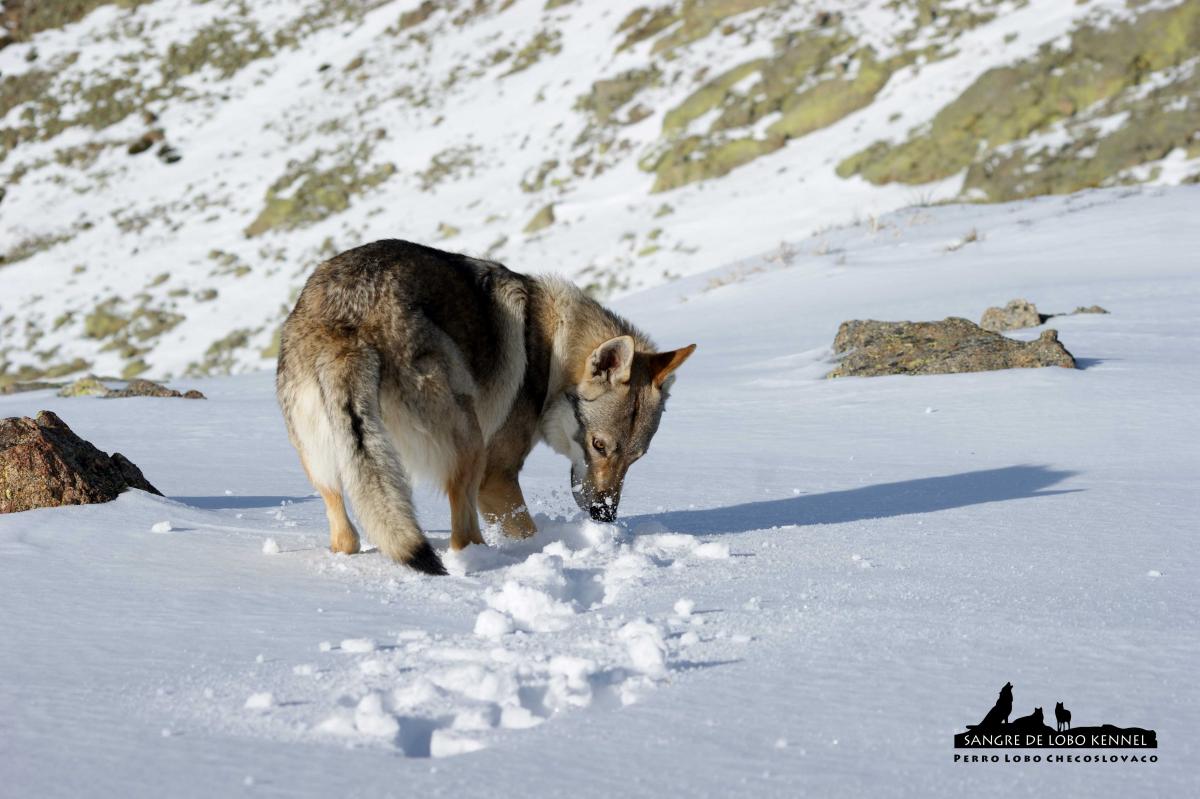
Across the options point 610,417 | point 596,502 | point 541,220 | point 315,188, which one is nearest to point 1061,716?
point 596,502

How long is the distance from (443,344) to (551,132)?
26.7 metres

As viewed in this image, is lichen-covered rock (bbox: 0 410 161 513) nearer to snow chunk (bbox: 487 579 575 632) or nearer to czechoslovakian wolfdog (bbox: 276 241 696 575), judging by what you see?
czechoslovakian wolfdog (bbox: 276 241 696 575)

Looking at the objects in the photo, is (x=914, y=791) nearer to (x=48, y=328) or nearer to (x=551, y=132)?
(x=48, y=328)

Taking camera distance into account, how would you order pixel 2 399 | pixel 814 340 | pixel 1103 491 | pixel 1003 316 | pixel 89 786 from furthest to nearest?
pixel 2 399, pixel 814 340, pixel 1003 316, pixel 1103 491, pixel 89 786

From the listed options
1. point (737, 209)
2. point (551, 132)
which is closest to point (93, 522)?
point (737, 209)

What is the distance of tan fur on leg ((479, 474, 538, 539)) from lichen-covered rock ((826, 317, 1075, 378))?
14.5 ft

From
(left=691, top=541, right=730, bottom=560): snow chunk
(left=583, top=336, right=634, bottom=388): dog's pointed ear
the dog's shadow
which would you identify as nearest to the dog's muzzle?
the dog's shadow

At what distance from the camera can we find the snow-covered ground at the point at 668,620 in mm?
2182

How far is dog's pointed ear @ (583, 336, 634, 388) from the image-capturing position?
4.99 m

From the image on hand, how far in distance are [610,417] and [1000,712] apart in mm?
2905

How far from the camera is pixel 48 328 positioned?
2533 cm

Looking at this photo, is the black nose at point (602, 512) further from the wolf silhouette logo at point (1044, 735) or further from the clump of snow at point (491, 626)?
the wolf silhouette logo at point (1044, 735)

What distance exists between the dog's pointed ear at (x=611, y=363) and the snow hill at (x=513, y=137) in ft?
45.8

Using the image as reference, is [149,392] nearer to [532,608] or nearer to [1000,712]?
[532,608]
